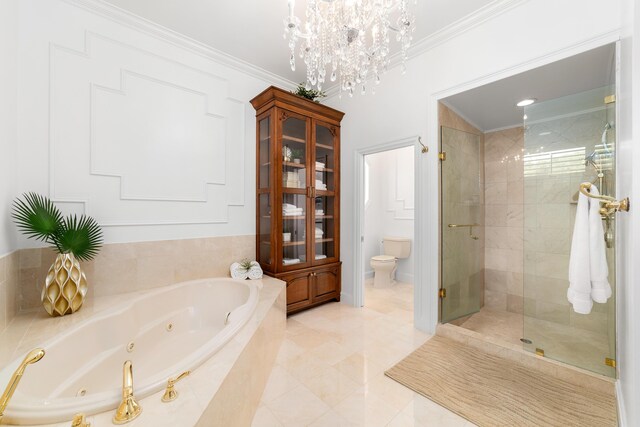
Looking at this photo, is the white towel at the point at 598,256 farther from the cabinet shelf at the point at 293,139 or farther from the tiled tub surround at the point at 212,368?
the cabinet shelf at the point at 293,139

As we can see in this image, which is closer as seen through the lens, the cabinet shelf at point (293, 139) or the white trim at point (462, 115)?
the white trim at point (462, 115)

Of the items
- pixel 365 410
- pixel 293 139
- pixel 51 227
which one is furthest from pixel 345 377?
pixel 293 139

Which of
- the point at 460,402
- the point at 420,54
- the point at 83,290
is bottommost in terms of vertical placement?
the point at 460,402

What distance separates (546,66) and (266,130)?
2404 mm

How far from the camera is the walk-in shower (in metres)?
1.83

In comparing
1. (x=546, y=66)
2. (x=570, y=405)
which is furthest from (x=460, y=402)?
(x=546, y=66)

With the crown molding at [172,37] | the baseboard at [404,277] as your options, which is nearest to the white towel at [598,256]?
the baseboard at [404,277]

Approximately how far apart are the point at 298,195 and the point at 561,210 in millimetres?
2351

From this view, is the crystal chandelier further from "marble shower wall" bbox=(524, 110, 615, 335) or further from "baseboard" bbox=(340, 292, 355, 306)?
"baseboard" bbox=(340, 292, 355, 306)

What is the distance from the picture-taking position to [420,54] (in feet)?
7.98

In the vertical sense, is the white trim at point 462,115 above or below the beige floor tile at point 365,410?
above

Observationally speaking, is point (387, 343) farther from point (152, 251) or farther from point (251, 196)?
point (152, 251)

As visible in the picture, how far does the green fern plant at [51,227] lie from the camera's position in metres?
1.60

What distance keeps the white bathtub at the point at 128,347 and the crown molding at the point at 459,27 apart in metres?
2.66
